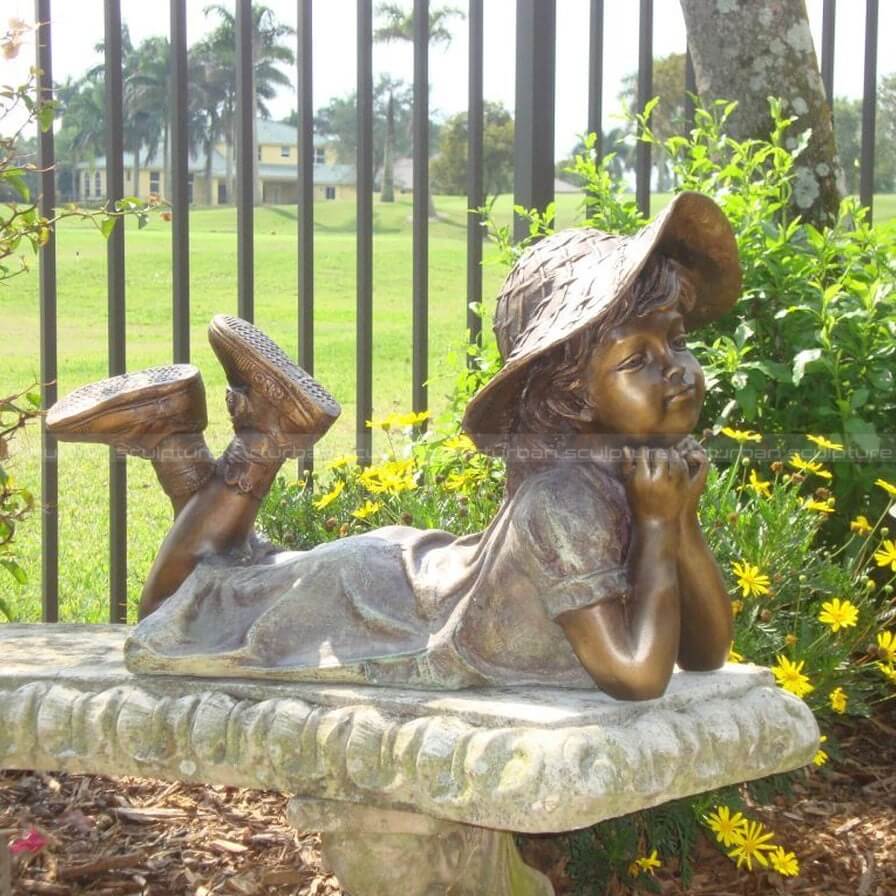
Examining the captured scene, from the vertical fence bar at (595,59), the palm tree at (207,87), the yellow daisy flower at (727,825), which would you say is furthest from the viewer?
the palm tree at (207,87)

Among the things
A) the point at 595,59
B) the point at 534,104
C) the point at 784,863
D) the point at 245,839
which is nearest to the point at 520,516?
the point at 784,863

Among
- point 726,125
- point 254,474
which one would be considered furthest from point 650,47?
point 254,474

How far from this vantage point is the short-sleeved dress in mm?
2154

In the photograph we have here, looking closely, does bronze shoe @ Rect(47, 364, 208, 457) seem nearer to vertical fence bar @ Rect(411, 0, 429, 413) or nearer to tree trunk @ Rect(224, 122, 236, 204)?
vertical fence bar @ Rect(411, 0, 429, 413)

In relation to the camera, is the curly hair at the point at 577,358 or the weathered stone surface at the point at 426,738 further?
the curly hair at the point at 577,358

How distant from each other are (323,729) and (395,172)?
18472 millimetres

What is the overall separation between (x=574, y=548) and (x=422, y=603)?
0.34m

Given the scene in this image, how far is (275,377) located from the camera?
2418 mm

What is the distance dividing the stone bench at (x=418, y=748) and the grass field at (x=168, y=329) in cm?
153

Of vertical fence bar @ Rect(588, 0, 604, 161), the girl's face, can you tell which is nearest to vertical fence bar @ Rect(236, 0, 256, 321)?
vertical fence bar @ Rect(588, 0, 604, 161)

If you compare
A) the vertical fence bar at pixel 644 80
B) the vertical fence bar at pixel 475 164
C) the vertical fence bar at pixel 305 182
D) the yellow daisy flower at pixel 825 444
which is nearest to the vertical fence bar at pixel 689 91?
the vertical fence bar at pixel 644 80

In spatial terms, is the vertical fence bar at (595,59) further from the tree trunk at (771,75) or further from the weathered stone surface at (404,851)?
the weathered stone surface at (404,851)

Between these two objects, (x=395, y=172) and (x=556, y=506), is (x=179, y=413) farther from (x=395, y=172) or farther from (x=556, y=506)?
(x=395, y=172)

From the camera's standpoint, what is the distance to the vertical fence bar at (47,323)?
356 centimetres
